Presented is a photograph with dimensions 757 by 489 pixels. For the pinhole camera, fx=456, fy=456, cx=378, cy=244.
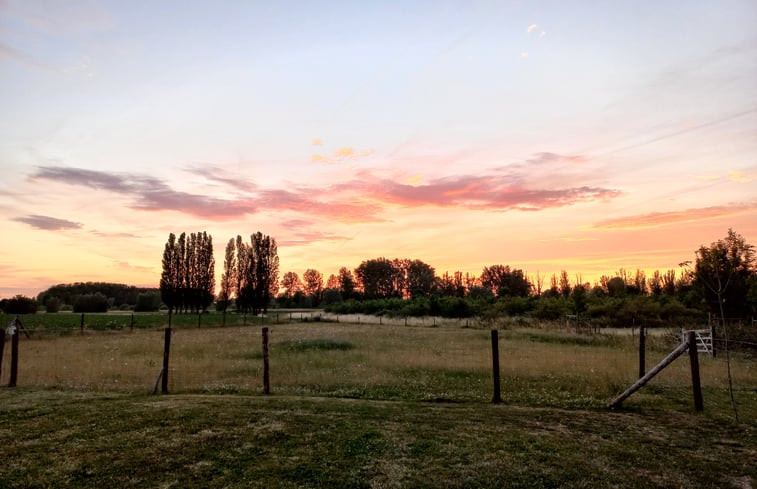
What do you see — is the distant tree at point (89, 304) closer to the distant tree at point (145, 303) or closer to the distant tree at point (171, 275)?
the distant tree at point (145, 303)

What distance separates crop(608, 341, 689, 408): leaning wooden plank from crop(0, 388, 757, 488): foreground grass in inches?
16.3

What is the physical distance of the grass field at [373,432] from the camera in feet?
20.0

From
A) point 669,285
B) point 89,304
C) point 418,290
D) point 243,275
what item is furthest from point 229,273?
point 669,285

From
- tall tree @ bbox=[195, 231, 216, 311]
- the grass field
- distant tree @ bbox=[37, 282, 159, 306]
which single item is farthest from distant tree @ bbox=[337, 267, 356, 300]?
the grass field

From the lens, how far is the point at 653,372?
980cm

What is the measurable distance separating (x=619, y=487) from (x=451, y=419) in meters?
3.54

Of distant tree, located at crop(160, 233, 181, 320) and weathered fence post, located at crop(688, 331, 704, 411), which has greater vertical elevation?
distant tree, located at crop(160, 233, 181, 320)

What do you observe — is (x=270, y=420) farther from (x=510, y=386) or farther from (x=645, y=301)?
(x=645, y=301)

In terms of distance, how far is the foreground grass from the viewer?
19.7 ft

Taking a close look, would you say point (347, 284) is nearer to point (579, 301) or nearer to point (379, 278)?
point (379, 278)

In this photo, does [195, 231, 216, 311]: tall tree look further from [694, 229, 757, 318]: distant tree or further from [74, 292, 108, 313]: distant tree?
[694, 229, 757, 318]: distant tree

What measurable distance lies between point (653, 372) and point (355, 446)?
681cm

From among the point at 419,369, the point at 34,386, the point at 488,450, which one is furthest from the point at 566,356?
the point at 34,386

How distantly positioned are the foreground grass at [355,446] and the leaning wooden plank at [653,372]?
16.3 inches
